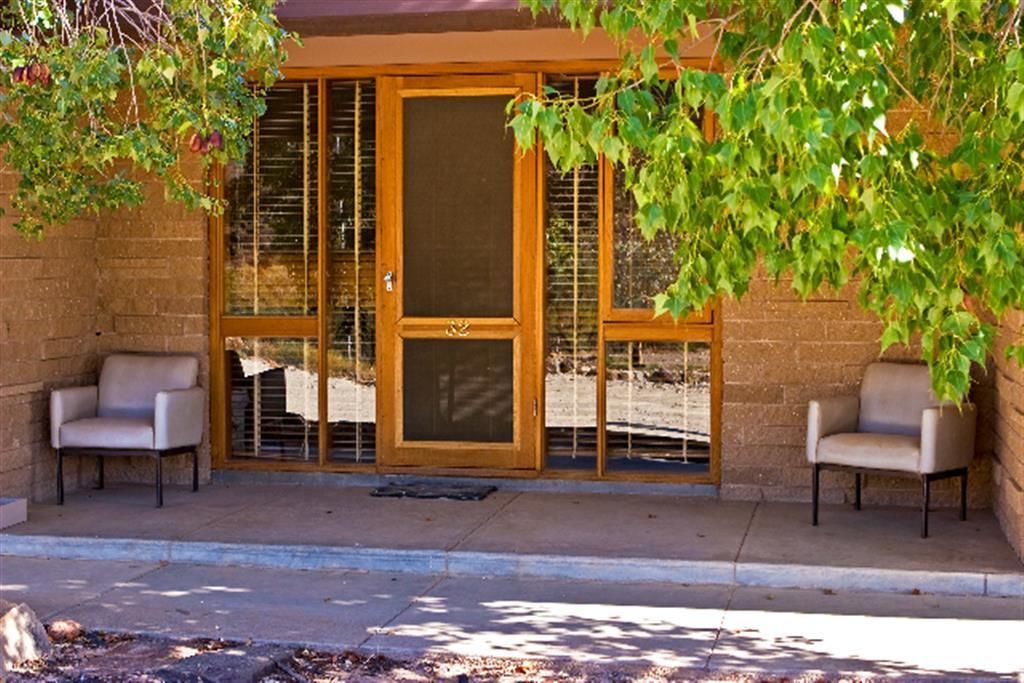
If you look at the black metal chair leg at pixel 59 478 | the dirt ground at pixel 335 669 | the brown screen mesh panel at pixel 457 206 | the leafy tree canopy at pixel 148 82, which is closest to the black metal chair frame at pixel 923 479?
the brown screen mesh panel at pixel 457 206

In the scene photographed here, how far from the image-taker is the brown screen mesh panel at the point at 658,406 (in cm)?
895

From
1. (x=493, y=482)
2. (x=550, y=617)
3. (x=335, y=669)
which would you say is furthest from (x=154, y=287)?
(x=335, y=669)

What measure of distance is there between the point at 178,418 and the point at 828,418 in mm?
3522

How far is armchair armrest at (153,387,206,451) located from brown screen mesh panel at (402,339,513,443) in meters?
1.21

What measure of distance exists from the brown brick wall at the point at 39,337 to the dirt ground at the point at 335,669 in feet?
9.21

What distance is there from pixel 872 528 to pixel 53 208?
13.9 feet

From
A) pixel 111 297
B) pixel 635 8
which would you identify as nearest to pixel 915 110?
pixel 635 8

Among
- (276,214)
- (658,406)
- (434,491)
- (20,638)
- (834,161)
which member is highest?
(276,214)

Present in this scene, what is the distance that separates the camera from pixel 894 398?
8320 mm

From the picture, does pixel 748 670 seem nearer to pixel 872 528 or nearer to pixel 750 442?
pixel 872 528

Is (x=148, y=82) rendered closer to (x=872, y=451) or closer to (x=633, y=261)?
(x=633, y=261)

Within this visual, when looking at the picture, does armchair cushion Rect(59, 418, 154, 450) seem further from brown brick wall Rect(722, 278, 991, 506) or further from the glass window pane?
brown brick wall Rect(722, 278, 991, 506)

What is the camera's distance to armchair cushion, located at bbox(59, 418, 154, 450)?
8.57m

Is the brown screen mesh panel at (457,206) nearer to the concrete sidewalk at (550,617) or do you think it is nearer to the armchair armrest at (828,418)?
the armchair armrest at (828,418)
